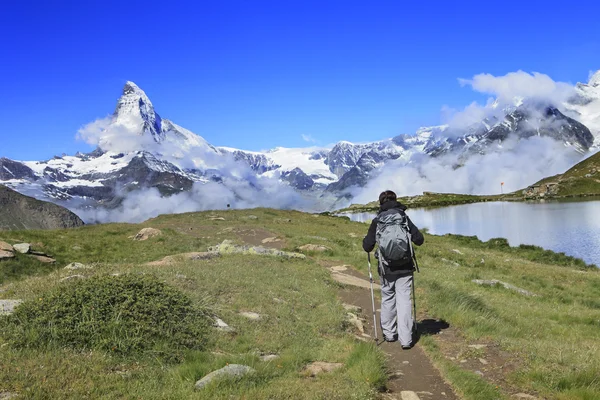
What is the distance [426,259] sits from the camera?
3512 centimetres

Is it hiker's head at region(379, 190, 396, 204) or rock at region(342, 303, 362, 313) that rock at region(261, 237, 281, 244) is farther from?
hiker's head at region(379, 190, 396, 204)

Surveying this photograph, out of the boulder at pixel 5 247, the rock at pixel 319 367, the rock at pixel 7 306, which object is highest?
the boulder at pixel 5 247

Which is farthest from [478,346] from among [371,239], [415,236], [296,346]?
[296,346]

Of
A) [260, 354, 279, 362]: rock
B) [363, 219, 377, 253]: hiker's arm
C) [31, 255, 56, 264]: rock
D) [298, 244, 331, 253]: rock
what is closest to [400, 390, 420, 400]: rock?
[260, 354, 279, 362]: rock

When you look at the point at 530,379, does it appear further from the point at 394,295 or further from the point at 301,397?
the point at 301,397

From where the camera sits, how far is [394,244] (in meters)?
11.9

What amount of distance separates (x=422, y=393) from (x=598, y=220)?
3660 inches

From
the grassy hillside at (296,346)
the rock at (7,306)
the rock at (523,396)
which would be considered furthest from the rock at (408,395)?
the rock at (7,306)

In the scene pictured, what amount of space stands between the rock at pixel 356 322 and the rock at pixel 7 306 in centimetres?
976

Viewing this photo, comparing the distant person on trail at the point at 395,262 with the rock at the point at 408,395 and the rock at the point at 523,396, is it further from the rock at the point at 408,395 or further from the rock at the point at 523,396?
the rock at the point at 523,396

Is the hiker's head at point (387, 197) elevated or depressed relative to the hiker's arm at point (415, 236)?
elevated

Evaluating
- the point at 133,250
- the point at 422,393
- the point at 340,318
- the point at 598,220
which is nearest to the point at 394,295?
the point at 340,318

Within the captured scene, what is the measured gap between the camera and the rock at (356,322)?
14.4m

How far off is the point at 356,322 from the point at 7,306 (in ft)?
33.6
